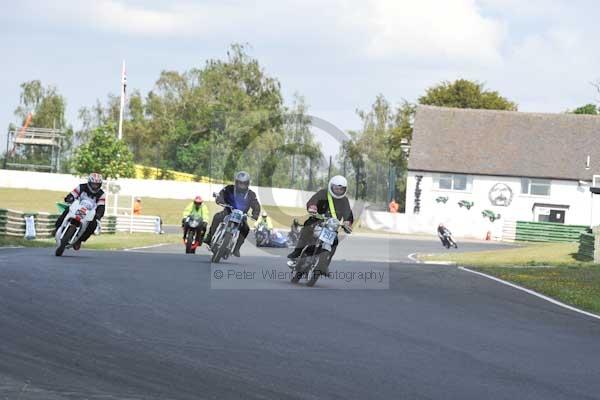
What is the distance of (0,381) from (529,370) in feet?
16.1

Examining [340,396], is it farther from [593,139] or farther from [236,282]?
[593,139]

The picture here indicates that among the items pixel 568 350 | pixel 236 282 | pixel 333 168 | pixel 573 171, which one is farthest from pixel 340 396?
pixel 573 171

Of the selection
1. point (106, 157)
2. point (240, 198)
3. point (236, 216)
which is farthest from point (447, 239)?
point (236, 216)

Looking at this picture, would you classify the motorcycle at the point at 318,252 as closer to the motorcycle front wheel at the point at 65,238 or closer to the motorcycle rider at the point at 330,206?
the motorcycle rider at the point at 330,206

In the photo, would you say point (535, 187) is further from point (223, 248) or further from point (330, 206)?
point (330, 206)

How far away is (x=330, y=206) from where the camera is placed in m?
17.8

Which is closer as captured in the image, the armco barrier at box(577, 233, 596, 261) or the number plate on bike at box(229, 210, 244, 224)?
the number plate on bike at box(229, 210, 244, 224)

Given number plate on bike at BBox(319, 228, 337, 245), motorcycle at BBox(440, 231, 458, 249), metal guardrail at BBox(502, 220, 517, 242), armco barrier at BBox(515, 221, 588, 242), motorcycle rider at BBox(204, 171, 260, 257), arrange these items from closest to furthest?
number plate on bike at BBox(319, 228, 337, 245) < motorcycle rider at BBox(204, 171, 260, 257) < motorcycle at BBox(440, 231, 458, 249) < armco barrier at BBox(515, 221, 588, 242) < metal guardrail at BBox(502, 220, 517, 242)

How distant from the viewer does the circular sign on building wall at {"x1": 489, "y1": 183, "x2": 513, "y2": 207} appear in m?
76.9

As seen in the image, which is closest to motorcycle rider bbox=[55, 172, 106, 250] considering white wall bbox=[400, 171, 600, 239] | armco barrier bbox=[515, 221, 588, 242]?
armco barrier bbox=[515, 221, 588, 242]

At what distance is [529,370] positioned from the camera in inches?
405

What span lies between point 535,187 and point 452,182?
5.74 metres

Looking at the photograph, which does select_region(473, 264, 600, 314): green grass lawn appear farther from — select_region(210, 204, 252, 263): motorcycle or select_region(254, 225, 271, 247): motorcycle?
select_region(254, 225, 271, 247): motorcycle

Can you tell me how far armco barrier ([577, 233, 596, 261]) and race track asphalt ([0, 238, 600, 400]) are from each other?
67.1ft
